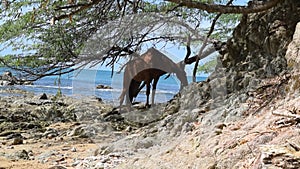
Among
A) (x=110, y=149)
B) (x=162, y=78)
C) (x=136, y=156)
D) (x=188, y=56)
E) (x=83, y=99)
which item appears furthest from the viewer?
(x=83, y=99)

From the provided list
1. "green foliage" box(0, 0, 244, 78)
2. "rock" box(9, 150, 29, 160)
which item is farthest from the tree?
"rock" box(9, 150, 29, 160)

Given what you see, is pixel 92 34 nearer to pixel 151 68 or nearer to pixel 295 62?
pixel 151 68

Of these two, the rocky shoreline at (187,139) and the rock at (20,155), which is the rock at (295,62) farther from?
the rock at (20,155)

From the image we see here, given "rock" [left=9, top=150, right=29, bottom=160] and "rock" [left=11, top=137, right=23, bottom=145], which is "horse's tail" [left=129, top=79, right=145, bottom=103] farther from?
"rock" [left=9, top=150, right=29, bottom=160]

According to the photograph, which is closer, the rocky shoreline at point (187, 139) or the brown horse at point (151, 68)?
the rocky shoreline at point (187, 139)

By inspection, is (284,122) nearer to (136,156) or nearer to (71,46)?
(136,156)

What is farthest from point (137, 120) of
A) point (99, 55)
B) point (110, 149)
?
point (110, 149)

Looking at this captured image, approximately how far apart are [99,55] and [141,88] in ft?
5.31

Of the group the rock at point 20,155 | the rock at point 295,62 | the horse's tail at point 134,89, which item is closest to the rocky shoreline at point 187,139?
the rock at point 20,155

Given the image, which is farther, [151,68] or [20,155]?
[151,68]

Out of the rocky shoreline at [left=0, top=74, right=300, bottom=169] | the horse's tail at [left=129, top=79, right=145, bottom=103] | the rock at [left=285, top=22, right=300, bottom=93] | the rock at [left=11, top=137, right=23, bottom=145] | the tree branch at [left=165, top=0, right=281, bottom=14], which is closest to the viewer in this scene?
the rocky shoreline at [left=0, top=74, right=300, bottom=169]

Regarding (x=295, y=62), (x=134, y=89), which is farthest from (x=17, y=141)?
(x=295, y=62)

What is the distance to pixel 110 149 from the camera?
4.18m

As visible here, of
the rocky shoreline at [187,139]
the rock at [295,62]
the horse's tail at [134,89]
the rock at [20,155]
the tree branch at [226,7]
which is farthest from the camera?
the horse's tail at [134,89]
